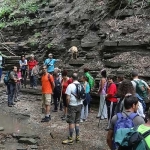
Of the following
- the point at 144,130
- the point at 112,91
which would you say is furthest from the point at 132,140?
the point at 112,91

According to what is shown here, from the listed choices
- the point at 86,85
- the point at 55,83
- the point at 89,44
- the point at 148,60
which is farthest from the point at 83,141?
the point at 89,44

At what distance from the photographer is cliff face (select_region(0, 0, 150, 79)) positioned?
46.6 ft

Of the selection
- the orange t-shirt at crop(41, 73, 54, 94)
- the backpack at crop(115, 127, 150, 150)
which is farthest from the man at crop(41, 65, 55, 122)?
the backpack at crop(115, 127, 150, 150)

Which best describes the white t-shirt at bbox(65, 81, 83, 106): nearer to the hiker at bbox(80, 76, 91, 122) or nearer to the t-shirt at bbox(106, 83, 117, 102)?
the t-shirt at bbox(106, 83, 117, 102)

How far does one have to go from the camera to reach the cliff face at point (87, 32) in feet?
46.6

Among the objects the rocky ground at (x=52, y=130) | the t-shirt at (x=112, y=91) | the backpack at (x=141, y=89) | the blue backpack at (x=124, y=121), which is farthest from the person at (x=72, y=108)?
the blue backpack at (x=124, y=121)

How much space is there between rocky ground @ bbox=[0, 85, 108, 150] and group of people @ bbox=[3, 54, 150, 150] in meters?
0.28

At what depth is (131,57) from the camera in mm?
13945

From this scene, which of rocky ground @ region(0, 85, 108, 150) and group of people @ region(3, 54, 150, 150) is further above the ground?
group of people @ region(3, 54, 150, 150)

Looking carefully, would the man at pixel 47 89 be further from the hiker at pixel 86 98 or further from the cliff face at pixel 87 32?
the cliff face at pixel 87 32

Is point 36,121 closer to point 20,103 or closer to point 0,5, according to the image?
point 20,103

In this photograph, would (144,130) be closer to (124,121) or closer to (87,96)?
(124,121)

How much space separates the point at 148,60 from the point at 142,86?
18.4 ft

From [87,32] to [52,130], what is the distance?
817 cm
